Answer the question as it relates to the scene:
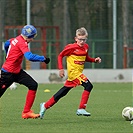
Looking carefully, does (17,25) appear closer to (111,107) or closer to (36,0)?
(36,0)

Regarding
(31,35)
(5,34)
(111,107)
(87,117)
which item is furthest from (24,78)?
(5,34)

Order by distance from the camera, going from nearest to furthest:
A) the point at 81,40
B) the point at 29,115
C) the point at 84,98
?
the point at 29,115, the point at 84,98, the point at 81,40

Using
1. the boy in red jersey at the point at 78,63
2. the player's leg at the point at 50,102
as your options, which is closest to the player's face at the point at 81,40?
the boy in red jersey at the point at 78,63

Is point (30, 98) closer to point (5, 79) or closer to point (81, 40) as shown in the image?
point (5, 79)

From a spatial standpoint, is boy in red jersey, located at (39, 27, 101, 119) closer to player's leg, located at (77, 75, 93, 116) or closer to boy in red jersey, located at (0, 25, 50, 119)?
player's leg, located at (77, 75, 93, 116)

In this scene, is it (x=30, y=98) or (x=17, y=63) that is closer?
(x=17, y=63)

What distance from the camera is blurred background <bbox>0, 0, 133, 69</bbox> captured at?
1096 inches

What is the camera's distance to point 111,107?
1483cm

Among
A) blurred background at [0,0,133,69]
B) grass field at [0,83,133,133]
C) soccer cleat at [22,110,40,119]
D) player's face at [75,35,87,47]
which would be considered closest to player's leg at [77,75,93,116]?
grass field at [0,83,133,133]

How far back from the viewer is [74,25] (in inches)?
1131

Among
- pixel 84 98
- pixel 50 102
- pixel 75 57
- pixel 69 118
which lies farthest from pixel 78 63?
pixel 69 118

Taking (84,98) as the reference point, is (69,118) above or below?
below

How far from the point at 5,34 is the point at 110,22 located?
14.6ft

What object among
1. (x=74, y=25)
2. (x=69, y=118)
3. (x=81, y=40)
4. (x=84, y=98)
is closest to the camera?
(x=69, y=118)
